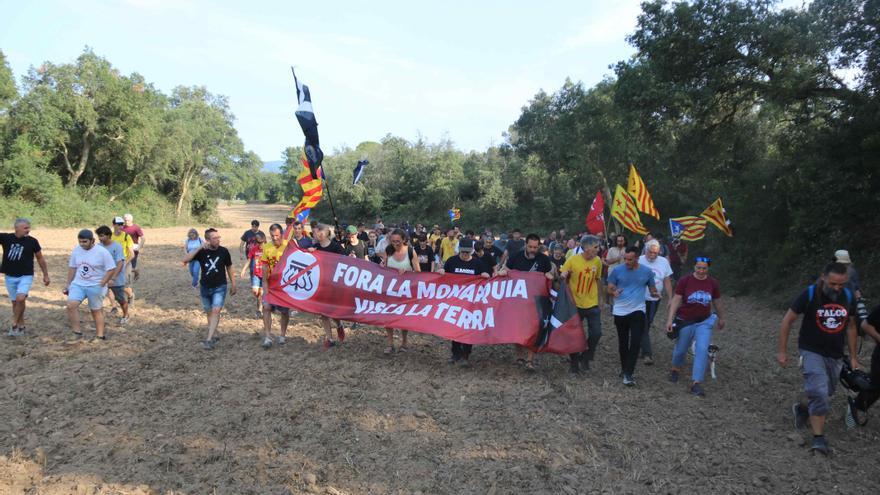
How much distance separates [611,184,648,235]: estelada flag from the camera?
13086 mm

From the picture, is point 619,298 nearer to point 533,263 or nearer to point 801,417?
point 533,263

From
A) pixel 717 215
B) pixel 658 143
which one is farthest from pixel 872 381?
pixel 658 143

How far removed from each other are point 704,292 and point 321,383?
4.81m

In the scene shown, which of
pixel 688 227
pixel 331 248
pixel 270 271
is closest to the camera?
pixel 270 271

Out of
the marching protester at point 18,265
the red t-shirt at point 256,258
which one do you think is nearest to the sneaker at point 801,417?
the red t-shirt at point 256,258

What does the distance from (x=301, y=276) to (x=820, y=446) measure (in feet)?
21.4

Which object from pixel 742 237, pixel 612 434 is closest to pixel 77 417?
pixel 612 434

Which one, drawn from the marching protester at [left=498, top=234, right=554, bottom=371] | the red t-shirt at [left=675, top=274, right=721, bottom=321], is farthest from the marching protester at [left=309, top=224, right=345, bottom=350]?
the red t-shirt at [left=675, top=274, right=721, bottom=321]

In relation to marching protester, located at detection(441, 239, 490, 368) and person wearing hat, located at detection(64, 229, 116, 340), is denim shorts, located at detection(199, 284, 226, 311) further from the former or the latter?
marching protester, located at detection(441, 239, 490, 368)

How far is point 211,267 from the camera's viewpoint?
A: 24.7 ft

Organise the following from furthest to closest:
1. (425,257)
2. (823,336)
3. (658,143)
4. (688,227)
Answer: (658,143), (688,227), (425,257), (823,336)

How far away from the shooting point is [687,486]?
4332 millimetres

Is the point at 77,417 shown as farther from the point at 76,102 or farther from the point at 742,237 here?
the point at 76,102

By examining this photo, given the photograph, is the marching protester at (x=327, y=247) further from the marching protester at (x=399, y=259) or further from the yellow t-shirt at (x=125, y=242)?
the yellow t-shirt at (x=125, y=242)
